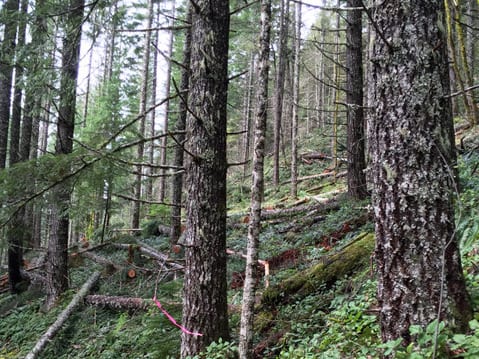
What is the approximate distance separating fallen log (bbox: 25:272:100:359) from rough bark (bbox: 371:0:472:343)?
6.17 m

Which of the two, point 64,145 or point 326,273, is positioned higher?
point 64,145

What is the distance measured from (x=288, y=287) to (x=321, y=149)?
20715mm

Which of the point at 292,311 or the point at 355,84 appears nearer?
the point at 292,311

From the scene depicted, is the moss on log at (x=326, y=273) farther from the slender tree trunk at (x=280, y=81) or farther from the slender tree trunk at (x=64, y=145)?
the slender tree trunk at (x=280, y=81)

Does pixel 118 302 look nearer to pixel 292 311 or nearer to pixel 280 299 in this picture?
pixel 280 299

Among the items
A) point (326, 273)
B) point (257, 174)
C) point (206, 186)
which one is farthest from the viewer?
point (326, 273)

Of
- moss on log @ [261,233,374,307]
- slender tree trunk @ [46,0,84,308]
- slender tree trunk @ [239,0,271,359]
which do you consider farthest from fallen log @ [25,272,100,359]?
slender tree trunk @ [239,0,271,359]

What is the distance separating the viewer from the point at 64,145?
23.0ft

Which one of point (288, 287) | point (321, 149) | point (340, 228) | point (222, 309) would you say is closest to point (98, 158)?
point (222, 309)

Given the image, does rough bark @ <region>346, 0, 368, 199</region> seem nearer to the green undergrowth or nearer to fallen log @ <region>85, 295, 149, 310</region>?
the green undergrowth

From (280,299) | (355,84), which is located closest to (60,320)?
(280,299)

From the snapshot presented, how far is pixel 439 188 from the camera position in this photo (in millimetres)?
2295

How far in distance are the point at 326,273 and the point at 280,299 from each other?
0.74m

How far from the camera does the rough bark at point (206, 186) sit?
4.15 meters
